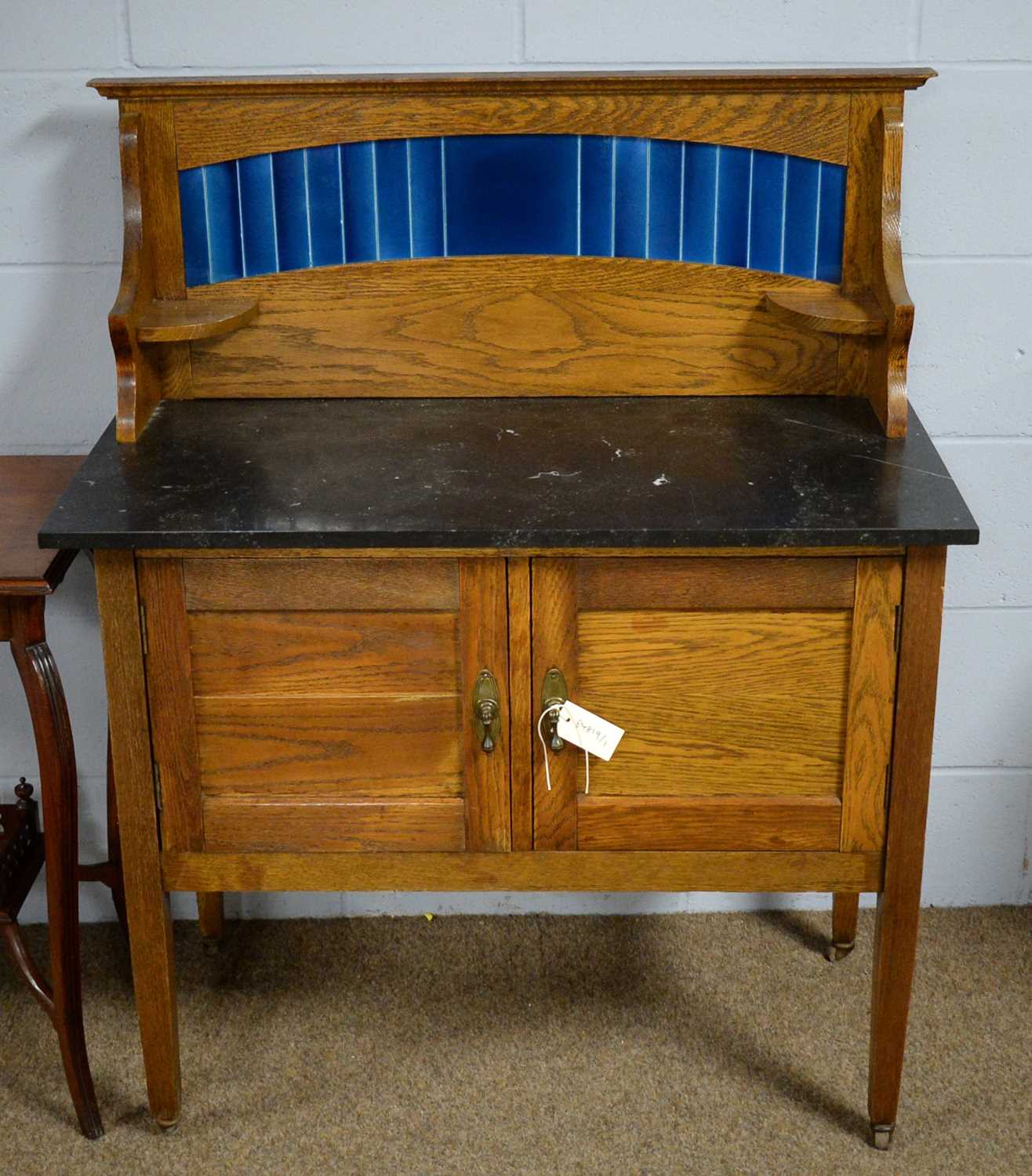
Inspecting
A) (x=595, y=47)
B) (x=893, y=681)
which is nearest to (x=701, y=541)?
(x=893, y=681)

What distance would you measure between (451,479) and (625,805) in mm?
449

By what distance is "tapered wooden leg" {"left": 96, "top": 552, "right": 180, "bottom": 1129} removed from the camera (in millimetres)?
1762

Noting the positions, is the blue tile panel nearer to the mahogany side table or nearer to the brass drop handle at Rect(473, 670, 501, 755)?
the mahogany side table

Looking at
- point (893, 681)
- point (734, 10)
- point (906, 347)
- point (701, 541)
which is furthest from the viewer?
point (734, 10)

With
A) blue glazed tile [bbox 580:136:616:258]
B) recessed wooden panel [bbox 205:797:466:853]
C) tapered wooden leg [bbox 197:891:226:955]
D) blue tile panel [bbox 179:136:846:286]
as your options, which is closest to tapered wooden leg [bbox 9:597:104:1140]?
recessed wooden panel [bbox 205:797:466:853]

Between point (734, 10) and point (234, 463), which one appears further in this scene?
point (734, 10)

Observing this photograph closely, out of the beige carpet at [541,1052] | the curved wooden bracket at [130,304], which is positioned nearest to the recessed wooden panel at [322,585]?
the curved wooden bracket at [130,304]

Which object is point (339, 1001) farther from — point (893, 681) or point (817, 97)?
point (817, 97)

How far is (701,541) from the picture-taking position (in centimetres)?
168

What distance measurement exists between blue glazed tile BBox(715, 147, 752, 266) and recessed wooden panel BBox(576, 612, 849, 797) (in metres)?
0.61

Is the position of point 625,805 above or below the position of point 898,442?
below

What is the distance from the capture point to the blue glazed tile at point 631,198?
82.0 inches

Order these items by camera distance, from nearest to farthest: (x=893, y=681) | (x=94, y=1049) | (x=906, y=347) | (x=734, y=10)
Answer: (x=893, y=681)
(x=906, y=347)
(x=734, y=10)
(x=94, y=1049)

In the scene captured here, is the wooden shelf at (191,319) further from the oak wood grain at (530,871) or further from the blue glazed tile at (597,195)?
the oak wood grain at (530,871)
